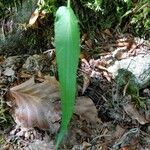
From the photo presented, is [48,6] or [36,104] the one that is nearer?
[36,104]

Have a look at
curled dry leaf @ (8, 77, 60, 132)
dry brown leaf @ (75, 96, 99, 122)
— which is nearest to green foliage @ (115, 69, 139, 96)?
dry brown leaf @ (75, 96, 99, 122)

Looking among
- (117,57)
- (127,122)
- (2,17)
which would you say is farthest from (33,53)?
(127,122)

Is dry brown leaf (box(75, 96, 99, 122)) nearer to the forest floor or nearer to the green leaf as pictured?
the forest floor

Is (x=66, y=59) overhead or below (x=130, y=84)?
overhead

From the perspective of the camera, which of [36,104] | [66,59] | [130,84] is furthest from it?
Answer: [130,84]

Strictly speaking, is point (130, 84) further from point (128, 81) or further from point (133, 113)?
point (133, 113)

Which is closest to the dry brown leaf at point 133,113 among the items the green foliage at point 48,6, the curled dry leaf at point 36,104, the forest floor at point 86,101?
the forest floor at point 86,101

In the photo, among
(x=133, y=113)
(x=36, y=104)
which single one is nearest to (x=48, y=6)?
(x=36, y=104)
